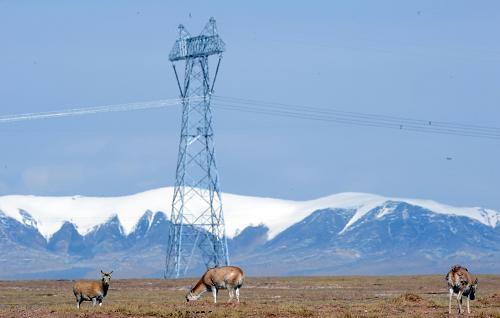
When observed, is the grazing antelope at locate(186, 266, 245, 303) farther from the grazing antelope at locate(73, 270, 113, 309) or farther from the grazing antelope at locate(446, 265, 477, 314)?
the grazing antelope at locate(446, 265, 477, 314)

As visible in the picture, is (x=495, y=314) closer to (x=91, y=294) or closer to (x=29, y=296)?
(x=91, y=294)

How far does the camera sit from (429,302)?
A: 67375mm

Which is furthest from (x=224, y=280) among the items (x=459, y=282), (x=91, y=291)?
(x=459, y=282)

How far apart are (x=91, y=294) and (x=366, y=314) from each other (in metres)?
14.0

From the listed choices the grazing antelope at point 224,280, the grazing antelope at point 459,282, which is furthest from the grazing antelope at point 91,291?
the grazing antelope at point 459,282

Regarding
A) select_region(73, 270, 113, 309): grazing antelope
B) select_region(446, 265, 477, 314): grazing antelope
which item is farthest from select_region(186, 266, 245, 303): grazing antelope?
select_region(446, 265, 477, 314): grazing antelope

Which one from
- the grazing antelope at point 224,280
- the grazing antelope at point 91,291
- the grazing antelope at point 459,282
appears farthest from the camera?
the grazing antelope at point 91,291

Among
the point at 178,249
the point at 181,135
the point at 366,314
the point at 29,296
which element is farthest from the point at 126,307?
the point at 178,249

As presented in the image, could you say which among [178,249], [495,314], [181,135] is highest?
[181,135]

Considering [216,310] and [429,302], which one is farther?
[429,302]

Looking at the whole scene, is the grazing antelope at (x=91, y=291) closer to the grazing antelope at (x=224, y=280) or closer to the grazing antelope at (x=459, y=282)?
the grazing antelope at (x=224, y=280)

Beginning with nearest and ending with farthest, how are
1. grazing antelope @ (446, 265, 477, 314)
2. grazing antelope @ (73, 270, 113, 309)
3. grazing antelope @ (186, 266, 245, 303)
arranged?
grazing antelope @ (446, 265, 477, 314)
grazing antelope @ (186, 266, 245, 303)
grazing antelope @ (73, 270, 113, 309)

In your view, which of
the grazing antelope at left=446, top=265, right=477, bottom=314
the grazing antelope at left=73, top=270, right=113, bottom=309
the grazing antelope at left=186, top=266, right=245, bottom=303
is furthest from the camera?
the grazing antelope at left=73, top=270, right=113, bottom=309

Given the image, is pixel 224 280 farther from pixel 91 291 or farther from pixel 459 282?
pixel 459 282
